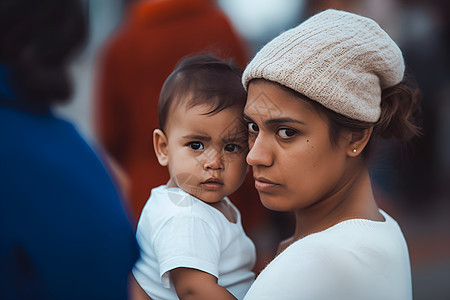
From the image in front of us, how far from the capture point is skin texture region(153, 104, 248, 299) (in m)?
1.54

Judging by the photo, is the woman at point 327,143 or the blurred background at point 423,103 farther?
the blurred background at point 423,103

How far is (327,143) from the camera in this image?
1.45 meters

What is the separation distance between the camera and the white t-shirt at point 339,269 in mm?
1307

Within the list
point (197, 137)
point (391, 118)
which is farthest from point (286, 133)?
point (391, 118)

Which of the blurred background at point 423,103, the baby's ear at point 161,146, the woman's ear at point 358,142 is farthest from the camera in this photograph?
the blurred background at point 423,103

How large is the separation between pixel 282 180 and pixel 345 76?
1.09ft

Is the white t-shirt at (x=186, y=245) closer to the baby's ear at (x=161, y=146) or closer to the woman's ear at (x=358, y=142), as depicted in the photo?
the baby's ear at (x=161, y=146)

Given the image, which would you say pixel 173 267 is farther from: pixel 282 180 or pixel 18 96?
pixel 18 96

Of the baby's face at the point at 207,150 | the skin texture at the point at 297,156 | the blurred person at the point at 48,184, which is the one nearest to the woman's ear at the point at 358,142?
the skin texture at the point at 297,156

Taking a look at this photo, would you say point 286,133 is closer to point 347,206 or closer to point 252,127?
point 252,127

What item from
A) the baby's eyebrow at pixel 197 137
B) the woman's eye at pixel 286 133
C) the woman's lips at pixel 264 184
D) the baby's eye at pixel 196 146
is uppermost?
the woman's eye at pixel 286 133

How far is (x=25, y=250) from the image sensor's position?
1194mm

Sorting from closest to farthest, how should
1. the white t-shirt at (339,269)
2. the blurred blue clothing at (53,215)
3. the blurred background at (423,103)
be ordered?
1. the blurred blue clothing at (53,215)
2. the white t-shirt at (339,269)
3. the blurred background at (423,103)

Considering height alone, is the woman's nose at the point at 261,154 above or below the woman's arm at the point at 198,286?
above
